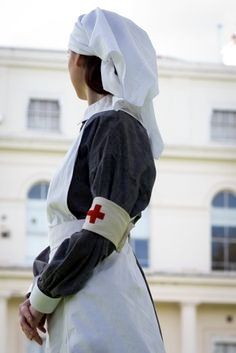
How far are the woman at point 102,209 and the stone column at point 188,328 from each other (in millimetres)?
14834

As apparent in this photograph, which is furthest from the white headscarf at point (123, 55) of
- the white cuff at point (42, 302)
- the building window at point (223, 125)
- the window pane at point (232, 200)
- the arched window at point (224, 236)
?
the building window at point (223, 125)

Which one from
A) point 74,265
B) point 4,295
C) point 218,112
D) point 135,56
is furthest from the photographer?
point 218,112

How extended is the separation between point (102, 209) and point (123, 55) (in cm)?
26

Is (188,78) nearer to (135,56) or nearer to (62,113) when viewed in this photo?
(62,113)

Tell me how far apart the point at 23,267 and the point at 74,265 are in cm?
1460

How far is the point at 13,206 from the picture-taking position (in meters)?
16.5

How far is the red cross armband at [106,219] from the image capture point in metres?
1.67

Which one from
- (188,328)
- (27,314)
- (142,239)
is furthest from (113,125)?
(142,239)

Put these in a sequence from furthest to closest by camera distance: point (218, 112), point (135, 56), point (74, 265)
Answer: point (218, 112), point (135, 56), point (74, 265)

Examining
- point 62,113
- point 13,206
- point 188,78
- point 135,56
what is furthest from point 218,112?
point 135,56

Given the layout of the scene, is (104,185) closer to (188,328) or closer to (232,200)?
(188,328)

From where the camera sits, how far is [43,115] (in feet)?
56.0

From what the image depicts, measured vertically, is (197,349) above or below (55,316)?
below

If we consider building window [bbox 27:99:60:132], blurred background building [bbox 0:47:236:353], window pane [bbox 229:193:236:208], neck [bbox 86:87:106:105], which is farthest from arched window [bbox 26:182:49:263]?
neck [bbox 86:87:106:105]
